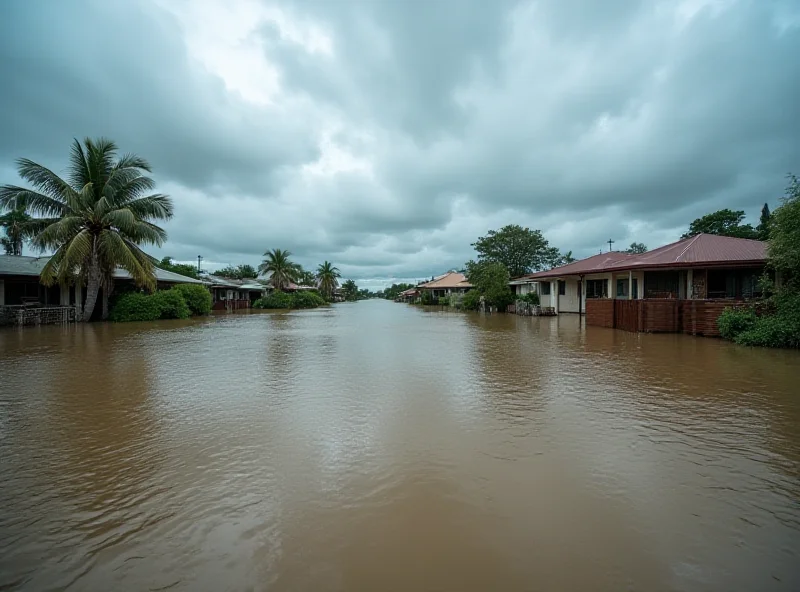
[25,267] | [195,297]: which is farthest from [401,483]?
[25,267]

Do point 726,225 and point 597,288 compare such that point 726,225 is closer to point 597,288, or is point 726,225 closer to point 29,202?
point 597,288

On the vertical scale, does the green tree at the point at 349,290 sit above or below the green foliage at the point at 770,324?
above

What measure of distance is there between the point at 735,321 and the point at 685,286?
6.43 metres

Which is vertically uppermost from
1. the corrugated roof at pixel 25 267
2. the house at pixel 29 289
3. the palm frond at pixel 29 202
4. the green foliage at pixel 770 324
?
the palm frond at pixel 29 202

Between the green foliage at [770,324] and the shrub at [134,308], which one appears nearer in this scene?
the green foliage at [770,324]


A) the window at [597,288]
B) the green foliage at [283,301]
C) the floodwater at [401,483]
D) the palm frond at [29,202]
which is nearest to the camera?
the floodwater at [401,483]

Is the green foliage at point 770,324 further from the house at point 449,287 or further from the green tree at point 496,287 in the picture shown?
the house at point 449,287

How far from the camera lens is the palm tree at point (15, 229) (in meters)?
21.9

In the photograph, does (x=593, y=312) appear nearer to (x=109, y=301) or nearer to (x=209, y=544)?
Result: (x=209, y=544)

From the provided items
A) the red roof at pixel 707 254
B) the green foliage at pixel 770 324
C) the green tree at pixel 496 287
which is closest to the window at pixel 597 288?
the red roof at pixel 707 254

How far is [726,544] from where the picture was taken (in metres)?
2.97

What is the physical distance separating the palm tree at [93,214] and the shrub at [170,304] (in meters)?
1.96

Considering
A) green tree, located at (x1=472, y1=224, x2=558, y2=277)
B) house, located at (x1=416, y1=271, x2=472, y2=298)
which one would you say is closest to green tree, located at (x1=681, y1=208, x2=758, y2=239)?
green tree, located at (x1=472, y1=224, x2=558, y2=277)

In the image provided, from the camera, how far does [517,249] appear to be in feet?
153
